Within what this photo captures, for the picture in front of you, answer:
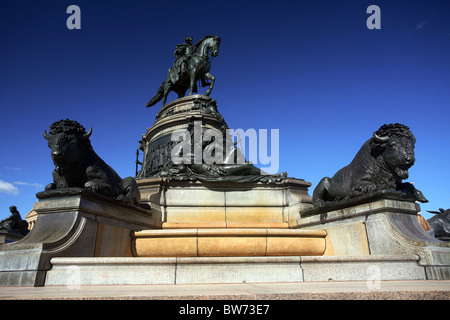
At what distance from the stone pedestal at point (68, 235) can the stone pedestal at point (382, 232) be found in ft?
15.9

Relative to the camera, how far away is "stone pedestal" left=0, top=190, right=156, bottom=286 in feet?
14.4

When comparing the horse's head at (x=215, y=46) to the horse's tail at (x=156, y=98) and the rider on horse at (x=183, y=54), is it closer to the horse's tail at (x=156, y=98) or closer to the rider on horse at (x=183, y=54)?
the rider on horse at (x=183, y=54)

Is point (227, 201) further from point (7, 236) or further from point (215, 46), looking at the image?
point (215, 46)

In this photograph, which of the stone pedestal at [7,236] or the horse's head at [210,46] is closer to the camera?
the stone pedestal at [7,236]

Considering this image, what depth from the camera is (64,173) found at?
6141mm

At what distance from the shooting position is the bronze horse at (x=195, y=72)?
1739 centimetres

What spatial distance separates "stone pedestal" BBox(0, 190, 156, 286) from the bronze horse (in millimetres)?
11770


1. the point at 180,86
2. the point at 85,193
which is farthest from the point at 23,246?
the point at 180,86

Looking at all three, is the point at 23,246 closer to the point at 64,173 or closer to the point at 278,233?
the point at 64,173

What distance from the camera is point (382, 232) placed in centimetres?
591

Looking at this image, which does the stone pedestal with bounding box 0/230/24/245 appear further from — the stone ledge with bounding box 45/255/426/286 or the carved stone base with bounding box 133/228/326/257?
the stone ledge with bounding box 45/255/426/286

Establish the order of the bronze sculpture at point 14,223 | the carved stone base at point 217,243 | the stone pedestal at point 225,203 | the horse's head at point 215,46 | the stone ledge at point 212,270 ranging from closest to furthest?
the stone ledge at point 212,270 < the carved stone base at point 217,243 < the stone pedestal at point 225,203 < the bronze sculpture at point 14,223 < the horse's head at point 215,46

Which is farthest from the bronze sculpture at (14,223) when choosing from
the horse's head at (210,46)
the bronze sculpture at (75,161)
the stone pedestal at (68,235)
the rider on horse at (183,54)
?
the horse's head at (210,46)

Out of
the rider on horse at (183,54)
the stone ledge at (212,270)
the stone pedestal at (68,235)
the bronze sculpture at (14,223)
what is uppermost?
the rider on horse at (183,54)
